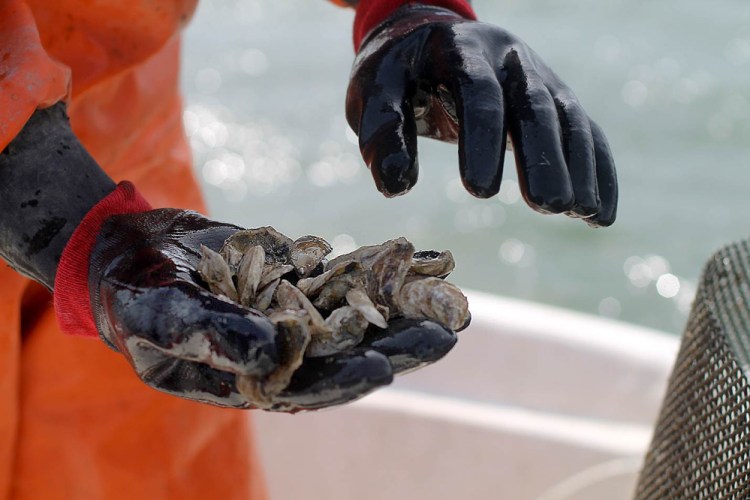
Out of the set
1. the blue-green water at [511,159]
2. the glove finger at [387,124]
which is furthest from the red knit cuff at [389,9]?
the blue-green water at [511,159]

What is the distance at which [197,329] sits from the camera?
41.9 inches

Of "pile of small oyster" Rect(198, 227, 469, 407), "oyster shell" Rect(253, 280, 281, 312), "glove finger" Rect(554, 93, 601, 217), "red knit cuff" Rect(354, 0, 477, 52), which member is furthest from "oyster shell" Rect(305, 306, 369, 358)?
"red knit cuff" Rect(354, 0, 477, 52)

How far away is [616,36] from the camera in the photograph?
7.68 metres

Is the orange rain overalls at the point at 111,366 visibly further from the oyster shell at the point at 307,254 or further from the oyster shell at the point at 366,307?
the oyster shell at the point at 366,307

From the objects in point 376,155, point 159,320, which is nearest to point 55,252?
point 159,320

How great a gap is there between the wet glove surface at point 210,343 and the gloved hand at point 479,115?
0.94 ft

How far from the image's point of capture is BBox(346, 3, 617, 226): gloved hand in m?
1.26

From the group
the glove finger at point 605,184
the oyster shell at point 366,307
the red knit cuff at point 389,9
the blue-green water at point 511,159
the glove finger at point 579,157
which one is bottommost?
the blue-green water at point 511,159

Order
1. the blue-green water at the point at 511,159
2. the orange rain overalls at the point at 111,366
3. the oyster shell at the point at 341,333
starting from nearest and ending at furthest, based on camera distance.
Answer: the oyster shell at the point at 341,333 → the orange rain overalls at the point at 111,366 → the blue-green water at the point at 511,159

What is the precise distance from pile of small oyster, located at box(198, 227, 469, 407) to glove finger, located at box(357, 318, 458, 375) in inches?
2.0

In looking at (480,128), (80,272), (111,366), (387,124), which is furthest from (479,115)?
(111,366)

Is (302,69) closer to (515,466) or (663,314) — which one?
(663,314)

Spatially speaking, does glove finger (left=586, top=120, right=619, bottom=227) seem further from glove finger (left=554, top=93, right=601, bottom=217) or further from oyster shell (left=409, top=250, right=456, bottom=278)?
oyster shell (left=409, top=250, right=456, bottom=278)

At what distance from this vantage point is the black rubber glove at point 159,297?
3.44 feet
